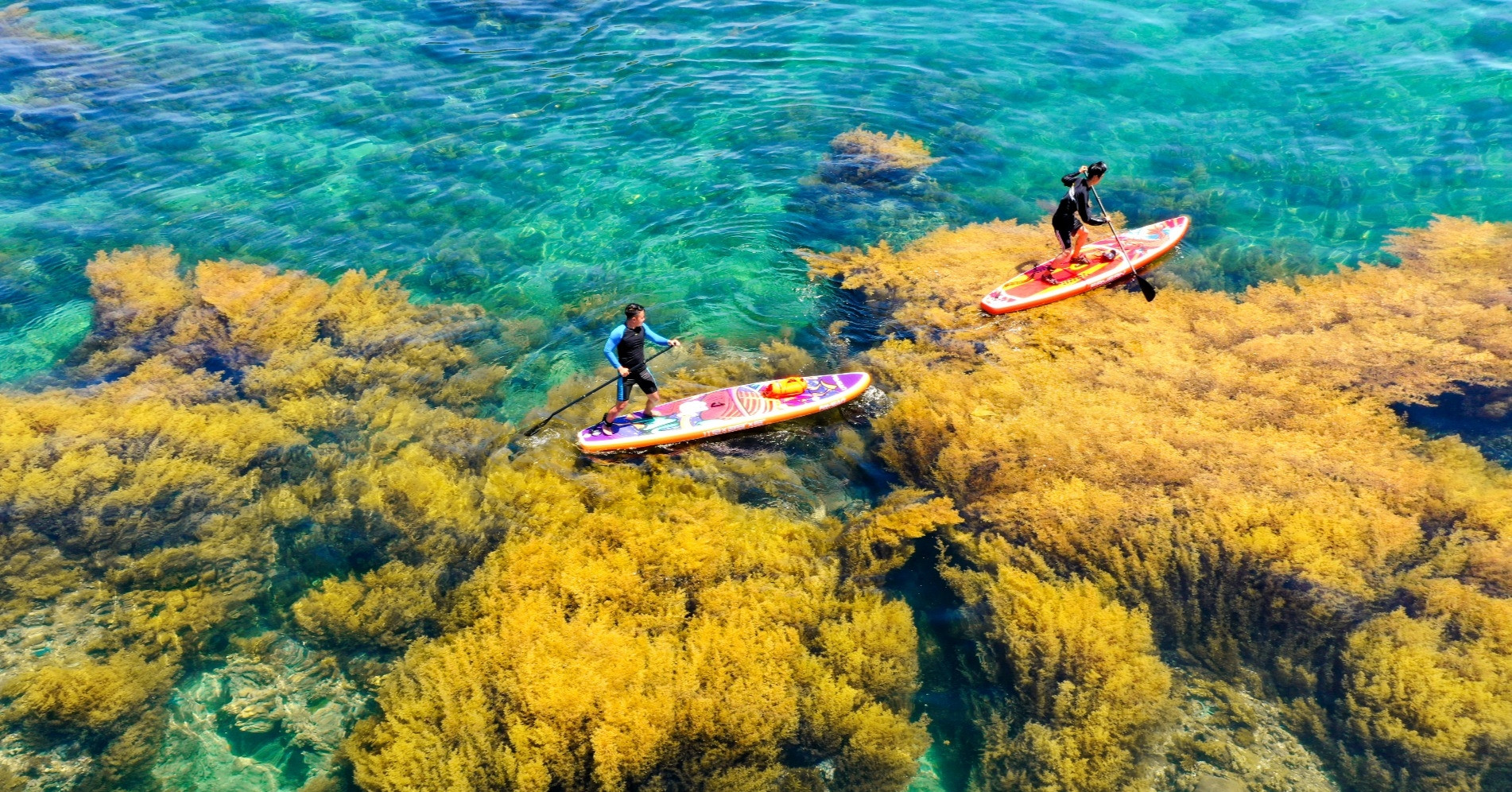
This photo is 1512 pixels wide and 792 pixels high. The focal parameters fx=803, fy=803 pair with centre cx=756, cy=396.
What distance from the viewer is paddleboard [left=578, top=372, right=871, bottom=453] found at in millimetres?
10164

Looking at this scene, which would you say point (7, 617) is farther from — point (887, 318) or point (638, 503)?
point (887, 318)

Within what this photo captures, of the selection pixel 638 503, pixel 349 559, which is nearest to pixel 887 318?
pixel 638 503

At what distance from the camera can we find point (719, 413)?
1042cm

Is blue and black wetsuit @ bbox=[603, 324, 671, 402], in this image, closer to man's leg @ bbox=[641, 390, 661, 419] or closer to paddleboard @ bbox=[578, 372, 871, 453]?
man's leg @ bbox=[641, 390, 661, 419]

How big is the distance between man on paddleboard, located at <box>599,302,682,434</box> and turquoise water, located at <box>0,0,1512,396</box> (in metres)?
1.81

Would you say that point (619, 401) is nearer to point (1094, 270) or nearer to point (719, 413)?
point (719, 413)

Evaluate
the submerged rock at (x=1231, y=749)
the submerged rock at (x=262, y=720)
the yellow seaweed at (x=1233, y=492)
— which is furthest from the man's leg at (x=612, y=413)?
the submerged rock at (x=1231, y=749)

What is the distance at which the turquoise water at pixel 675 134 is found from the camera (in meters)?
13.6

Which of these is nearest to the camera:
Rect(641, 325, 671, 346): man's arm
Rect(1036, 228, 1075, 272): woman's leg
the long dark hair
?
Rect(641, 325, 671, 346): man's arm

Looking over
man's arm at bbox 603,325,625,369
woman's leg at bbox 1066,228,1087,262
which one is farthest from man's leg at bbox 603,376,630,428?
woman's leg at bbox 1066,228,1087,262

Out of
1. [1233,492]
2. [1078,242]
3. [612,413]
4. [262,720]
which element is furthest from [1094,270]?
[262,720]

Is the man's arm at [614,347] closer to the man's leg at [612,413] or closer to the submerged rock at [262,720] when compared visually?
the man's leg at [612,413]

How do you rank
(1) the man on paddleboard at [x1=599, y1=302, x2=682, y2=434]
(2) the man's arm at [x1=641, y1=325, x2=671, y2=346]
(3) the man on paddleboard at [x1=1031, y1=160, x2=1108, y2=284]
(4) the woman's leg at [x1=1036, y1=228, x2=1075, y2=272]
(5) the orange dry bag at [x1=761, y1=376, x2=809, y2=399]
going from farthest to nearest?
(4) the woman's leg at [x1=1036, y1=228, x2=1075, y2=272] → (3) the man on paddleboard at [x1=1031, y1=160, x2=1108, y2=284] → (5) the orange dry bag at [x1=761, y1=376, x2=809, y2=399] → (2) the man's arm at [x1=641, y1=325, x2=671, y2=346] → (1) the man on paddleboard at [x1=599, y1=302, x2=682, y2=434]

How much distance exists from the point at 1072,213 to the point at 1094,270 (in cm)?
103
